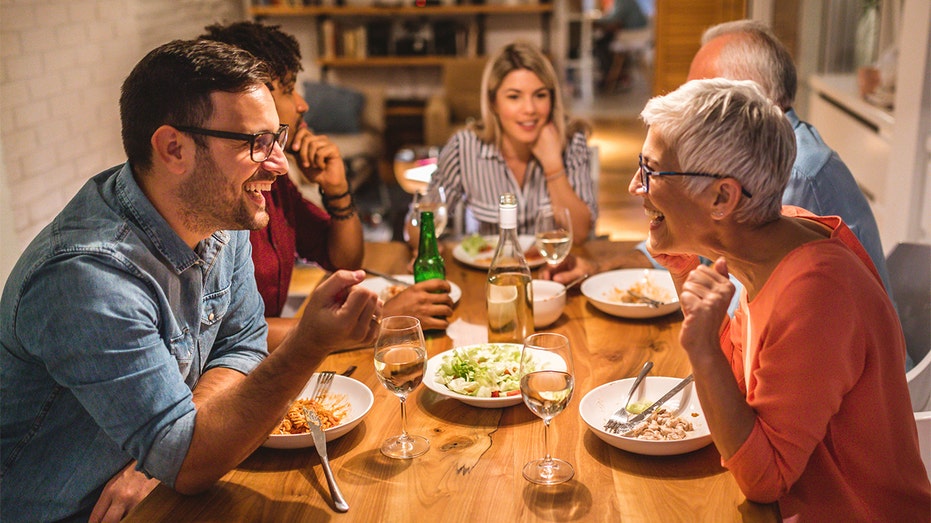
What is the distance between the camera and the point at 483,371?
167 cm

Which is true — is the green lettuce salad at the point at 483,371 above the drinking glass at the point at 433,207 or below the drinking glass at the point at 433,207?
below

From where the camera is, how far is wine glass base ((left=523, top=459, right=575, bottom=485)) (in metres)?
1.35

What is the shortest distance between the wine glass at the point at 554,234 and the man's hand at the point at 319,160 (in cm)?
65

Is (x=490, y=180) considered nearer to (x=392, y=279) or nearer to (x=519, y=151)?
(x=519, y=151)

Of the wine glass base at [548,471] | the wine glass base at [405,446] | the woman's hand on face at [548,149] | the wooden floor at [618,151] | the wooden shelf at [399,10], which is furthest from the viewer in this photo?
the wooden shelf at [399,10]

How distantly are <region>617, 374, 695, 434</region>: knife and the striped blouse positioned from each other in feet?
4.94

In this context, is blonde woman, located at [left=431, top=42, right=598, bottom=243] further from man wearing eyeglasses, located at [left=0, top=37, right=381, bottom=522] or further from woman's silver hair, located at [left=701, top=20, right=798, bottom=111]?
man wearing eyeglasses, located at [left=0, top=37, right=381, bottom=522]

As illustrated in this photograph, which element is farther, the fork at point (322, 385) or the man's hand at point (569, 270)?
the man's hand at point (569, 270)

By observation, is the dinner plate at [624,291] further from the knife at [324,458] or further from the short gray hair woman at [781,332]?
the knife at [324,458]

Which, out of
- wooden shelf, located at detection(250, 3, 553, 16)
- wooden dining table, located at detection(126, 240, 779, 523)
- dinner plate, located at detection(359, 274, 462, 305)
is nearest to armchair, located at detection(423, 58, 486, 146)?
wooden shelf, located at detection(250, 3, 553, 16)

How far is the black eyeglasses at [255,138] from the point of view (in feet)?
4.57

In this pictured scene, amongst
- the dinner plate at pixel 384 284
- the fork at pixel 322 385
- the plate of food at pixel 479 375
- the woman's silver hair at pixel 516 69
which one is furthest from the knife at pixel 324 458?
the woman's silver hair at pixel 516 69

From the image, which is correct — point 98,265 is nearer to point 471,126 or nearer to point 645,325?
point 645,325

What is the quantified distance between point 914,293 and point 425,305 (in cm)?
127
